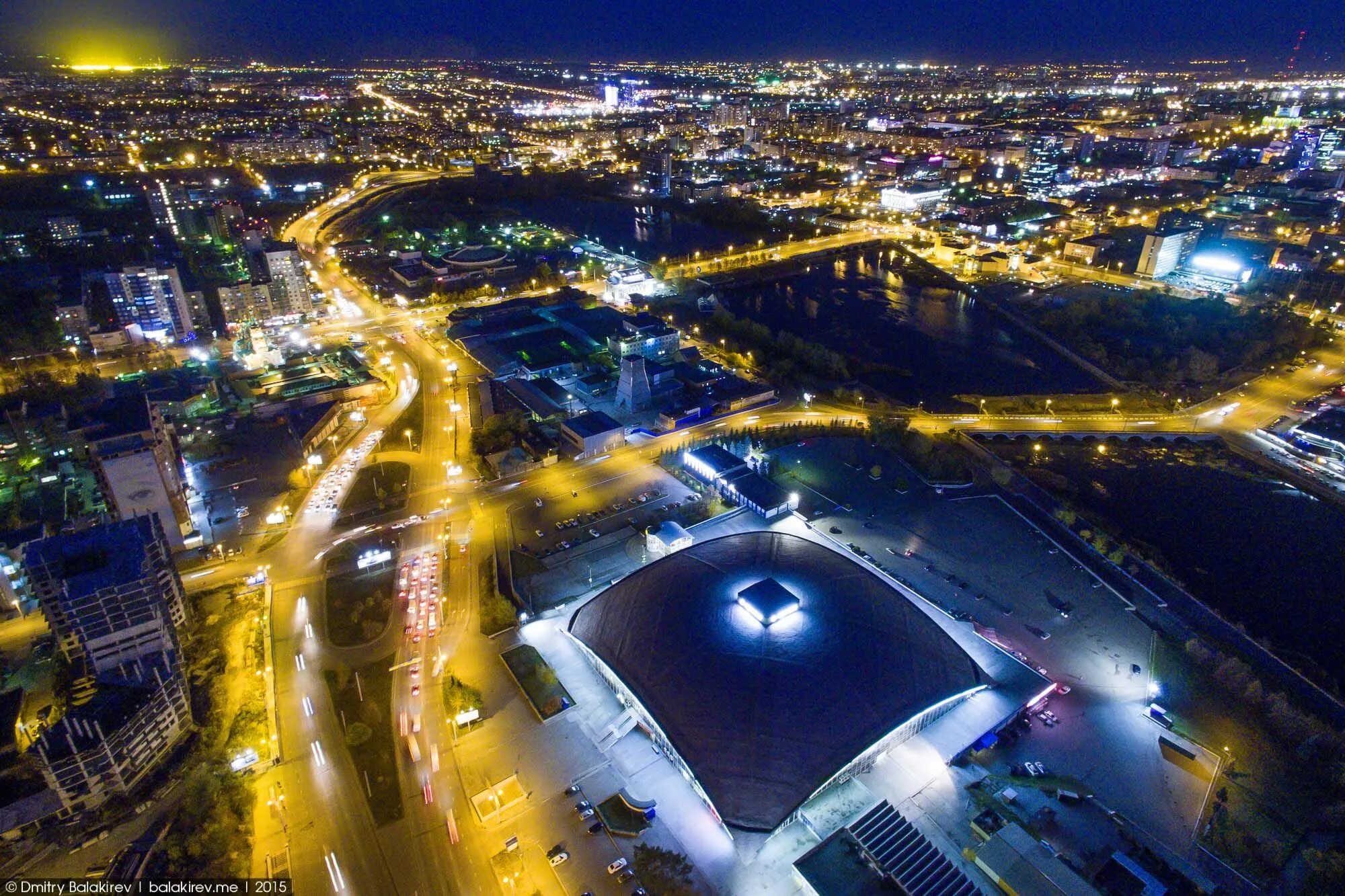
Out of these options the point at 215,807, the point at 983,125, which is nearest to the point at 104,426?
the point at 215,807

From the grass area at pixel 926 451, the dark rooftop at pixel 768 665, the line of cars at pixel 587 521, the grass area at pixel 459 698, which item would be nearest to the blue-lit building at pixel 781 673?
the dark rooftop at pixel 768 665

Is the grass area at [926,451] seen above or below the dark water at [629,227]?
below

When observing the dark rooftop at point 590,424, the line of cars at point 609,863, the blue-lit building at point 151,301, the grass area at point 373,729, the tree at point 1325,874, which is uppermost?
the blue-lit building at point 151,301

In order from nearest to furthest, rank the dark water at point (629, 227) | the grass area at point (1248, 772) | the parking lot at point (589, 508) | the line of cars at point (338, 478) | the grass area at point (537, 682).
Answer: the grass area at point (1248, 772) → the grass area at point (537, 682) → the parking lot at point (589, 508) → the line of cars at point (338, 478) → the dark water at point (629, 227)

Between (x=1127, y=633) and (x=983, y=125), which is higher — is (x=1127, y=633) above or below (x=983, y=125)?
below

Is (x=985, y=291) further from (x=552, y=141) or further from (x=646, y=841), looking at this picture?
(x=552, y=141)

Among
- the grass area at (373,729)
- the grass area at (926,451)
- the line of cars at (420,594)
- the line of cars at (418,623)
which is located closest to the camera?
the grass area at (373,729)

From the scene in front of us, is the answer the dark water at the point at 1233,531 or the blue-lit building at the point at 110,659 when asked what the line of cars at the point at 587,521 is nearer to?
the blue-lit building at the point at 110,659
